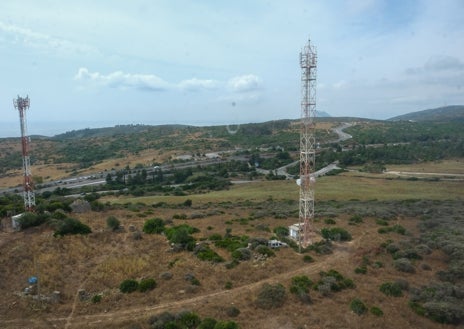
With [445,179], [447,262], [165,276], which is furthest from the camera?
[445,179]

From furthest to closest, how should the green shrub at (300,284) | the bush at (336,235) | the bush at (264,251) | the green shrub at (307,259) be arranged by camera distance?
Answer: the bush at (336,235) < the bush at (264,251) < the green shrub at (307,259) < the green shrub at (300,284)

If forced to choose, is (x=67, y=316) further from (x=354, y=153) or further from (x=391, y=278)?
(x=354, y=153)

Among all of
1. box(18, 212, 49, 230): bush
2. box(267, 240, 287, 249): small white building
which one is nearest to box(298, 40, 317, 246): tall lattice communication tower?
box(267, 240, 287, 249): small white building

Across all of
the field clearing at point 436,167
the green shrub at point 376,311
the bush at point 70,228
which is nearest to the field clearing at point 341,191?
the field clearing at point 436,167

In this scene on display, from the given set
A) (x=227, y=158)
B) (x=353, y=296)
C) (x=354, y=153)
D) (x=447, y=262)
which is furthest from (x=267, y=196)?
(x=354, y=153)

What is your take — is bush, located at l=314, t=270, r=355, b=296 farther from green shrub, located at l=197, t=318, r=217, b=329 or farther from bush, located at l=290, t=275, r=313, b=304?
green shrub, located at l=197, t=318, r=217, b=329

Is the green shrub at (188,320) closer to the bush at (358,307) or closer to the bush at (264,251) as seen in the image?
the bush at (358,307)
